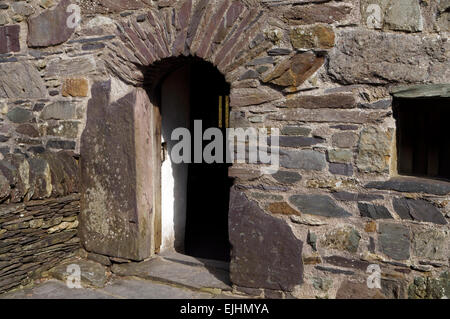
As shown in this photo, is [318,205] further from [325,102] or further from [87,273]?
[87,273]

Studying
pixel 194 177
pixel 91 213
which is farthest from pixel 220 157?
pixel 91 213

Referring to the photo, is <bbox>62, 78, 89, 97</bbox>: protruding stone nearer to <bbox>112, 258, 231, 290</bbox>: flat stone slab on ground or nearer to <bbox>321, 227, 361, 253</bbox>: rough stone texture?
<bbox>112, 258, 231, 290</bbox>: flat stone slab on ground

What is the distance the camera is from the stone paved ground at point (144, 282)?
10.6 ft

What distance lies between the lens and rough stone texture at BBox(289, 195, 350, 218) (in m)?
2.86

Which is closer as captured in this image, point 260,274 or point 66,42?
point 260,274

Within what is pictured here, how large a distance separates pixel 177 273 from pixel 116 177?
936 mm

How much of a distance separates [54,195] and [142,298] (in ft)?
3.68

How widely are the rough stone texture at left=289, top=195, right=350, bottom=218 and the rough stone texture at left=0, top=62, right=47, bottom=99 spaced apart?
246 centimetres

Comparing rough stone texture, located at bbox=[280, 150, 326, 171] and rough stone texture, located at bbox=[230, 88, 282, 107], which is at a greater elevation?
rough stone texture, located at bbox=[230, 88, 282, 107]

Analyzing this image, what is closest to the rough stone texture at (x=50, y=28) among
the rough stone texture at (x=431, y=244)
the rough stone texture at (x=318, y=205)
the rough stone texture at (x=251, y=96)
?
the rough stone texture at (x=251, y=96)

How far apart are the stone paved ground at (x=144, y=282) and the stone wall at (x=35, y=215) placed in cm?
13

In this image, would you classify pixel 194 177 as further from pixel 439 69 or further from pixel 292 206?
pixel 439 69

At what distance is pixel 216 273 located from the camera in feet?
11.4

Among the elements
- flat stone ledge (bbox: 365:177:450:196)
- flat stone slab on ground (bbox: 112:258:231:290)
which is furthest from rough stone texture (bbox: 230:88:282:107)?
flat stone slab on ground (bbox: 112:258:231:290)
